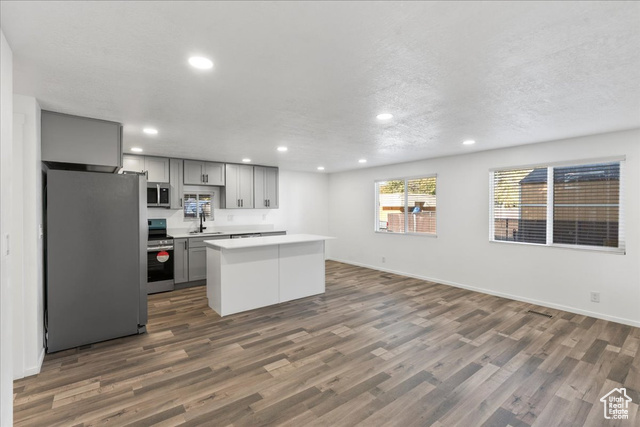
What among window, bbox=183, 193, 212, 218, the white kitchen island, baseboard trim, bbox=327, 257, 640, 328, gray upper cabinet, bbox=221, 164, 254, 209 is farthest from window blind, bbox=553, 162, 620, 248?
window, bbox=183, 193, 212, 218

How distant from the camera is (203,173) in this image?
584cm

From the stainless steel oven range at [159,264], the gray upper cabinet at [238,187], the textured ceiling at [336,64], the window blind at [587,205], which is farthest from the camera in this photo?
the gray upper cabinet at [238,187]

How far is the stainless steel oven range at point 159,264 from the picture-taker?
4.95 m

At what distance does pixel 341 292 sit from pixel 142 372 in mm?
3107

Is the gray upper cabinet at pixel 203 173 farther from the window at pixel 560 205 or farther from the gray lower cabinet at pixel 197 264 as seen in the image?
the window at pixel 560 205

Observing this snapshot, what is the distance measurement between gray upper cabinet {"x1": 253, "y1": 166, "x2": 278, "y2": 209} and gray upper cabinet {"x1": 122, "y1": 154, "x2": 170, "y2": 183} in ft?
5.97

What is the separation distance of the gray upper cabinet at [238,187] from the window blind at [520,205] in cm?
473

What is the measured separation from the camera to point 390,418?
2035 mm

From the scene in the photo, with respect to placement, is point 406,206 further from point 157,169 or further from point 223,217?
point 157,169

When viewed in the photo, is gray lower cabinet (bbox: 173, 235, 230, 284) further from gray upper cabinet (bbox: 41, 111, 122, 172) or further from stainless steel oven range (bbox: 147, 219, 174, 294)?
gray upper cabinet (bbox: 41, 111, 122, 172)

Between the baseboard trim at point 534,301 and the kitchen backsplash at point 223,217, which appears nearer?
the baseboard trim at point 534,301

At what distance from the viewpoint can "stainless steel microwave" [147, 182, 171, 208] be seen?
5.21 meters

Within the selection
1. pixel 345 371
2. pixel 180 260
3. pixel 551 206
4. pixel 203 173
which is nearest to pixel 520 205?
pixel 551 206

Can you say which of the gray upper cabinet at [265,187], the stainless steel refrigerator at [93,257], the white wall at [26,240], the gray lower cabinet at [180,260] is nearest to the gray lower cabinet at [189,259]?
the gray lower cabinet at [180,260]
